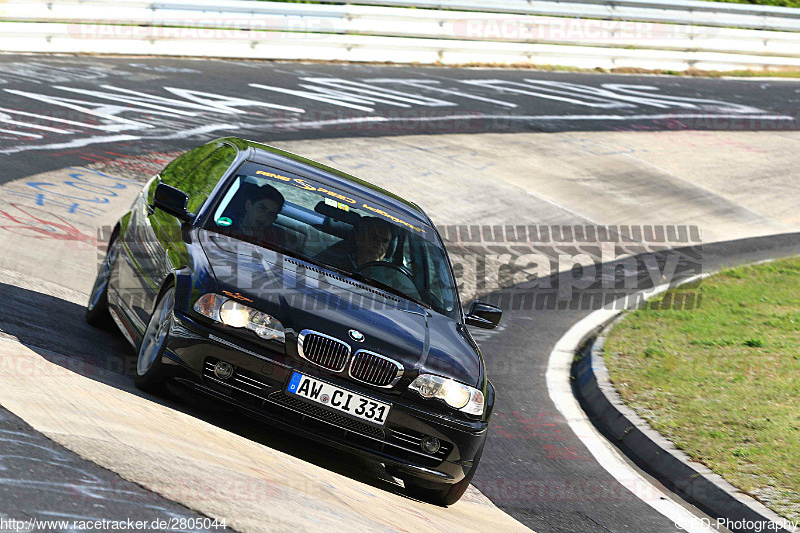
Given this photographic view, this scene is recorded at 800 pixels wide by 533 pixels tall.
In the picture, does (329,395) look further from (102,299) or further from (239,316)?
(102,299)

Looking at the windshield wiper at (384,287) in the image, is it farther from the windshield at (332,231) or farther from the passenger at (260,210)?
the passenger at (260,210)

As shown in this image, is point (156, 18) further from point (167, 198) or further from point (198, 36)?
point (167, 198)

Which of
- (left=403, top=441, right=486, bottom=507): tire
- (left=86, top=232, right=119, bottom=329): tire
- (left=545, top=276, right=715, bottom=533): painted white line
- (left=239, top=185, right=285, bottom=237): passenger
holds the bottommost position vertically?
(left=545, top=276, right=715, bottom=533): painted white line

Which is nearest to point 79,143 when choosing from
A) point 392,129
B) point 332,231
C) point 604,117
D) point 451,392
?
point 392,129

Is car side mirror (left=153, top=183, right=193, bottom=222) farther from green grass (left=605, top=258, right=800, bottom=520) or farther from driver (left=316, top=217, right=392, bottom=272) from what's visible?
green grass (left=605, top=258, right=800, bottom=520)

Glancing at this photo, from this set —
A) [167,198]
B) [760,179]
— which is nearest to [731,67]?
[760,179]

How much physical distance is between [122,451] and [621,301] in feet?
29.4

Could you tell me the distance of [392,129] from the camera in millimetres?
18312

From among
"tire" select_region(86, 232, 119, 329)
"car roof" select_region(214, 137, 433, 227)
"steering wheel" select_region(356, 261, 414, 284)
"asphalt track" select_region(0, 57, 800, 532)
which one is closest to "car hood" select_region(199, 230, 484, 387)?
"steering wheel" select_region(356, 261, 414, 284)

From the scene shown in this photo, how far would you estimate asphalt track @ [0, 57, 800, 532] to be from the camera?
6.45 meters

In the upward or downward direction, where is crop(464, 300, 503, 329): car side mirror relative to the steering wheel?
downward

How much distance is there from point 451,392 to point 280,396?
0.95 meters

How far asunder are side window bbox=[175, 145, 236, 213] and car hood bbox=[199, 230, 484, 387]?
1.63 ft

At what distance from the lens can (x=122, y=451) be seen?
4684mm
